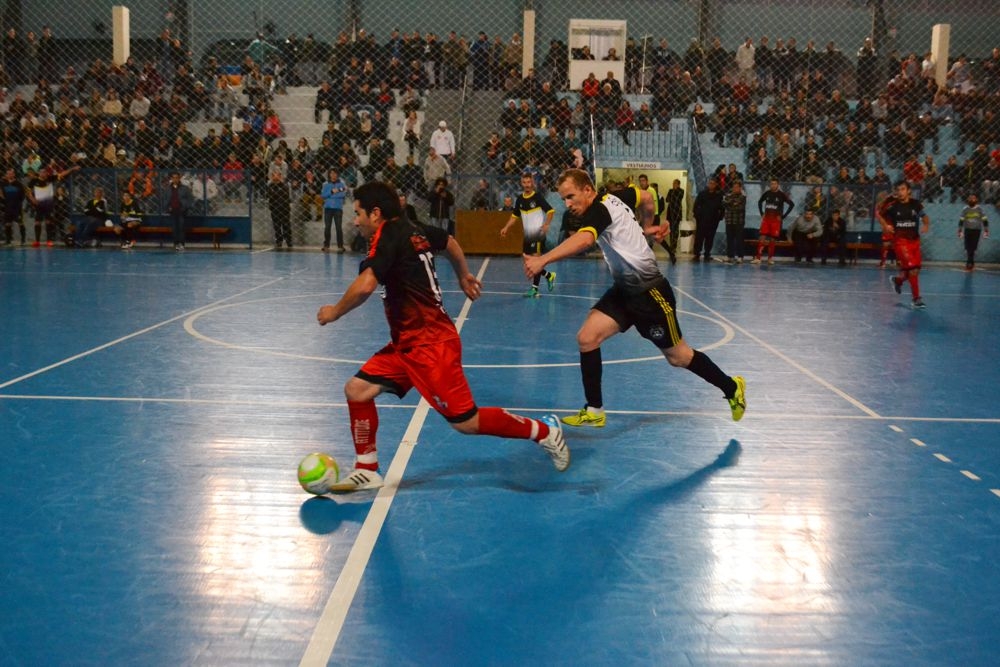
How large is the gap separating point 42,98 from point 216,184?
7546 mm

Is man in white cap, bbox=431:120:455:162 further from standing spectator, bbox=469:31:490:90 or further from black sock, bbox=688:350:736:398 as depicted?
black sock, bbox=688:350:736:398

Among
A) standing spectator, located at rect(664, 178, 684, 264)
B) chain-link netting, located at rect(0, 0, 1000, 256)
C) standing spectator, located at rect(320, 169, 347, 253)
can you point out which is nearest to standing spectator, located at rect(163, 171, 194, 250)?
chain-link netting, located at rect(0, 0, 1000, 256)

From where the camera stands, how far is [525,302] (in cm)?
1434

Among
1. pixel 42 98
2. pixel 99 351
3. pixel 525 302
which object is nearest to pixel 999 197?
pixel 525 302

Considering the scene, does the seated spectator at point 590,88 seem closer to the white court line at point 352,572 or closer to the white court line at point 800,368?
the white court line at point 800,368

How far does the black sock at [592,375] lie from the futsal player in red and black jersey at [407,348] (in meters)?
1.57

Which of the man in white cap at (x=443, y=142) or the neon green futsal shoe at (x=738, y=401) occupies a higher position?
the man in white cap at (x=443, y=142)

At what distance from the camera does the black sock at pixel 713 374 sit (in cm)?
674

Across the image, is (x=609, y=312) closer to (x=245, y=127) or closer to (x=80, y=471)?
(x=80, y=471)

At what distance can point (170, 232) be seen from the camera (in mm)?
25297

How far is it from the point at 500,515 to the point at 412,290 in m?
1.34

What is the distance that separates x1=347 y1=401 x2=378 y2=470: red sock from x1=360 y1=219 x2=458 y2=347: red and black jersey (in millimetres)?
425

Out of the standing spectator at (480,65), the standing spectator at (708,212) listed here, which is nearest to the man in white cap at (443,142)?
the standing spectator at (480,65)

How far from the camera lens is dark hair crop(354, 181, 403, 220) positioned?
16.4ft
